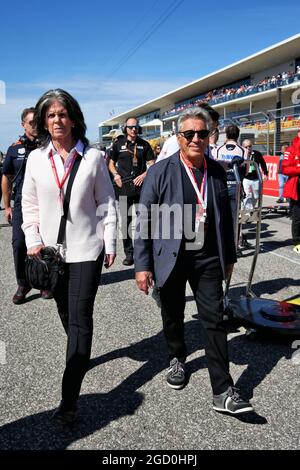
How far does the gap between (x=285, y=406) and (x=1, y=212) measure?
1390cm

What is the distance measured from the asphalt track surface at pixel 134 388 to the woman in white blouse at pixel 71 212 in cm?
28

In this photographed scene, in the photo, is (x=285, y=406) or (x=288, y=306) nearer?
(x=285, y=406)

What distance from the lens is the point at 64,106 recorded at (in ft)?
8.95

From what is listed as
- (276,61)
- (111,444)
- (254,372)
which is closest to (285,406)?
(254,372)

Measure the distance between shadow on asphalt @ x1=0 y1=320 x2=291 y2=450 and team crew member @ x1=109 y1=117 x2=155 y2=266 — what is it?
289cm

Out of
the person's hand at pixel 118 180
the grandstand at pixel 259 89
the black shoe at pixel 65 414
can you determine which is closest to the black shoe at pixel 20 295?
the person's hand at pixel 118 180

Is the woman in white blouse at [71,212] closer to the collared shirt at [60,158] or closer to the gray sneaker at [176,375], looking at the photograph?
the collared shirt at [60,158]

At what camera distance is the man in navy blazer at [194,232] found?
288 centimetres

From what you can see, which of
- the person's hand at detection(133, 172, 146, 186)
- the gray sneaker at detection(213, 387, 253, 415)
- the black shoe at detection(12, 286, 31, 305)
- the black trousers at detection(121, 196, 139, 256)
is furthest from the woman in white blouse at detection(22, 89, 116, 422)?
the black trousers at detection(121, 196, 139, 256)

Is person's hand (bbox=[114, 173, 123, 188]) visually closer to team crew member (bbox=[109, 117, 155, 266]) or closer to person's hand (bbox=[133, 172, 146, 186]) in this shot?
team crew member (bbox=[109, 117, 155, 266])

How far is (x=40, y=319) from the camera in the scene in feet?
15.3

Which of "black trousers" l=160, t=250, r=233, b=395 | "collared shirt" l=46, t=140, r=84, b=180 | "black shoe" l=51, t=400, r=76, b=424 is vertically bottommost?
"black shoe" l=51, t=400, r=76, b=424

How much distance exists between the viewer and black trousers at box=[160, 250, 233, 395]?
288 cm

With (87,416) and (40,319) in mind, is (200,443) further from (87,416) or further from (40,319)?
(40,319)
